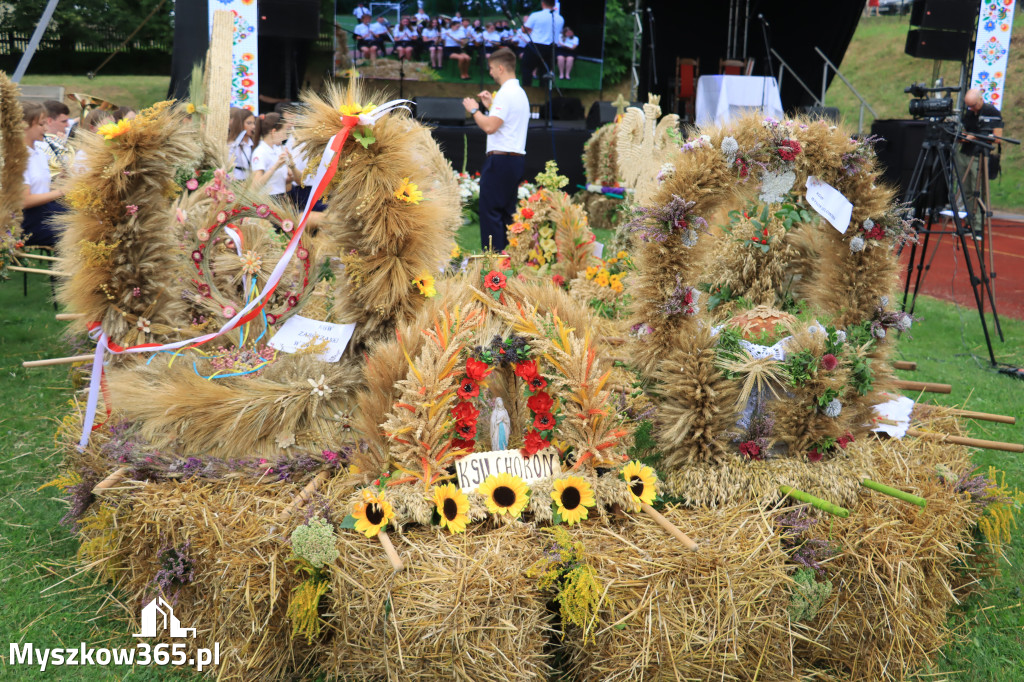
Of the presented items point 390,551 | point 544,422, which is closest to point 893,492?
point 544,422

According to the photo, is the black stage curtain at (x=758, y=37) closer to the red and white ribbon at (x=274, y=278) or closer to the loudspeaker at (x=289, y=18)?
the loudspeaker at (x=289, y=18)

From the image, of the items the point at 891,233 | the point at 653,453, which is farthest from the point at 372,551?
the point at 891,233

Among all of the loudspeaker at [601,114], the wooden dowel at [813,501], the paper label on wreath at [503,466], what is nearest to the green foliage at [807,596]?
the wooden dowel at [813,501]

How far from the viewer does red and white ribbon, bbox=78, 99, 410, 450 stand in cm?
266

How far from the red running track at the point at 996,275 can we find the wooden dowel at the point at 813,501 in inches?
167

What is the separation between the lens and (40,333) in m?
5.43

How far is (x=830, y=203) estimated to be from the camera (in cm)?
282

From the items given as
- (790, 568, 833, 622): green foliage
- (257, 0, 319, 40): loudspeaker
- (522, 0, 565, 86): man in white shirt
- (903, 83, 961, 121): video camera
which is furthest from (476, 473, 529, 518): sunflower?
(522, 0, 565, 86): man in white shirt

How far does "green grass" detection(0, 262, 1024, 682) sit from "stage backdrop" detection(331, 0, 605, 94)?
8686mm

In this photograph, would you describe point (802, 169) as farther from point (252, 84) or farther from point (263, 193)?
point (252, 84)

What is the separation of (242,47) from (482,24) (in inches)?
258

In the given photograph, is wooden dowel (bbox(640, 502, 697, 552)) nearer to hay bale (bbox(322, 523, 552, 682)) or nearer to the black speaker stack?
hay bale (bbox(322, 523, 552, 682))

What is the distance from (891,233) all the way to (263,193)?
8.69 ft

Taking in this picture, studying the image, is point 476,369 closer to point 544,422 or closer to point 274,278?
point 544,422
